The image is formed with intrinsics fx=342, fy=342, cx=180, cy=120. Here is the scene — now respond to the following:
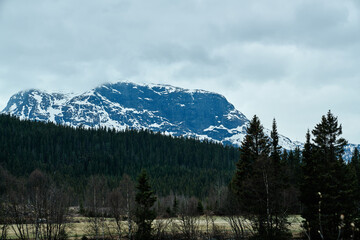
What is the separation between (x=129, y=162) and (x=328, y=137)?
15963cm

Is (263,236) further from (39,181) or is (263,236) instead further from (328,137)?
(39,181)

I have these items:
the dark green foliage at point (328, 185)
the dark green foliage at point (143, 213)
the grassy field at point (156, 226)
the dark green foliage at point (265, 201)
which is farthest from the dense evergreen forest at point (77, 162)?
the dark green foliage at point (265, 201)

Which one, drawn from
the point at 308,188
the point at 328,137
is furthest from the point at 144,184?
the point at 328,137

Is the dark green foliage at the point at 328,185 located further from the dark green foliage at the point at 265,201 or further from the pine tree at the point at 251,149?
the pine tree at the point at 251,149

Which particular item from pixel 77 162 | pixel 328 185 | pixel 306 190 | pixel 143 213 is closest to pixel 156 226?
pixel 143 213

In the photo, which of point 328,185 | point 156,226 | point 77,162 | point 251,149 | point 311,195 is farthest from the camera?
point 77,162

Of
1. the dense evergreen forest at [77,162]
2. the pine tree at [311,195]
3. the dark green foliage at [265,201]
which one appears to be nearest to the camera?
the dark green foliage at [265,201]

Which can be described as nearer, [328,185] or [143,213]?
[328,185]

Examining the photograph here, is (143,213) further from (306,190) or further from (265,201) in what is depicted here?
(306,190)

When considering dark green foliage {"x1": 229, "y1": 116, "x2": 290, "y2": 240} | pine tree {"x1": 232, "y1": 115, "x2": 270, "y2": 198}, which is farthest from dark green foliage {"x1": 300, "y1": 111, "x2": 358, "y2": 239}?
pine tree {"x1": 232, "y1": 115, "x2": 270, "y2": 198}

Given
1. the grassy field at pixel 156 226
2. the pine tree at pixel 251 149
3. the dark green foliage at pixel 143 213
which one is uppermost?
the pine tree at pixel 251 149

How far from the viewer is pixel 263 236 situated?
34.5 m

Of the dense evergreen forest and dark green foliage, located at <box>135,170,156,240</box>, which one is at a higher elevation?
the dense evergreen forest

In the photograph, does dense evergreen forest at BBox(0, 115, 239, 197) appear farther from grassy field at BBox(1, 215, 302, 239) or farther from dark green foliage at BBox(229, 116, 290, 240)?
dark green foliage at BBox(229, 116, 290, 240)
